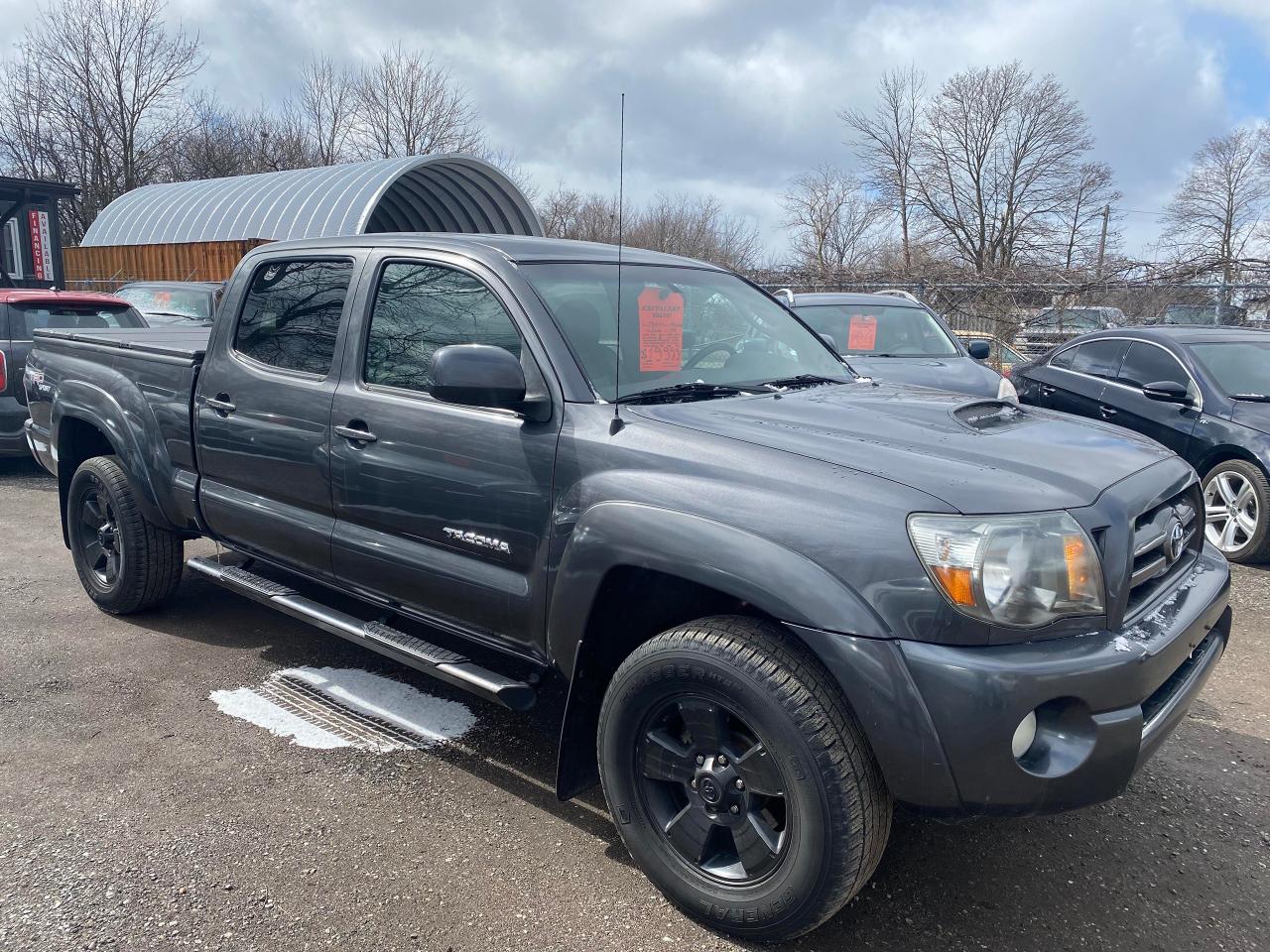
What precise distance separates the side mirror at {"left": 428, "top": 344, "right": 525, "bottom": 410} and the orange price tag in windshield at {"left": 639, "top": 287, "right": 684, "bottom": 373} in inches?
19.3

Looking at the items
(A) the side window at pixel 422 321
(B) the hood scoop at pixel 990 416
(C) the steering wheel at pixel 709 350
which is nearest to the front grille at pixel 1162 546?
(B) the hood scoop at pixel 990 416

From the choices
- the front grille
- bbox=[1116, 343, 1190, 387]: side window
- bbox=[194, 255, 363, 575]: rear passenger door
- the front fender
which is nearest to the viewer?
the front fender

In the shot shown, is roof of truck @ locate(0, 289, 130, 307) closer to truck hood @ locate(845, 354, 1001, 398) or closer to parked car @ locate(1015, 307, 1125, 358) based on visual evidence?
truck hood @ locate(845, 354, 1001, 398)

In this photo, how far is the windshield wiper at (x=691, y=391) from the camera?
9.69 feet

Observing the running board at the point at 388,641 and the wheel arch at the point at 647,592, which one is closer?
the wheel arch at the point at 647,592

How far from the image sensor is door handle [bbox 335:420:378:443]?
10.9 ft

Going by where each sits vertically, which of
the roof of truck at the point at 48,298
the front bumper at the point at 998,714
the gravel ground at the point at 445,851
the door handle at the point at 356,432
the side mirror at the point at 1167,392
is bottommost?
the gravel ground at the point at 445,851

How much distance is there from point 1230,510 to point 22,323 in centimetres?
990

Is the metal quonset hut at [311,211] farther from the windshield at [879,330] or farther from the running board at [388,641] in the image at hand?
the running board at [388,641]

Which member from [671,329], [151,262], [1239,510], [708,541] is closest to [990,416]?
[671,329]

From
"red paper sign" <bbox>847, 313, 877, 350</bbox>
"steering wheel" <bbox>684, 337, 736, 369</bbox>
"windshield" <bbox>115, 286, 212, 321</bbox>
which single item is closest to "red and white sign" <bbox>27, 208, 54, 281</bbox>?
"windshield" <bbox>115, 286, 212, 321</bbox>

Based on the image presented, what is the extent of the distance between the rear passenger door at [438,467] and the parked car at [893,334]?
515cm

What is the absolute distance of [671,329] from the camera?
132 inches

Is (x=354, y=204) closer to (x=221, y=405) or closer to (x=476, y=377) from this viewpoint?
(x=221, y=405)
